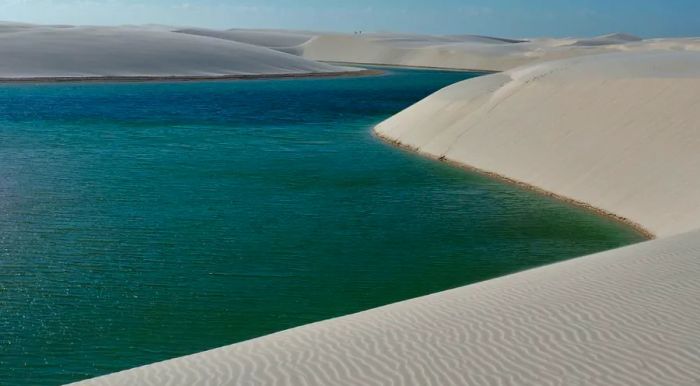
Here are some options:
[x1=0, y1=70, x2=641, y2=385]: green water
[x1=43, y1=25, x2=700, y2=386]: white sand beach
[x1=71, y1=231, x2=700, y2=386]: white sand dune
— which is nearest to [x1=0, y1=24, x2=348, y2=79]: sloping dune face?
[x1=0, y1=70, x2=641, y2=385]: green water

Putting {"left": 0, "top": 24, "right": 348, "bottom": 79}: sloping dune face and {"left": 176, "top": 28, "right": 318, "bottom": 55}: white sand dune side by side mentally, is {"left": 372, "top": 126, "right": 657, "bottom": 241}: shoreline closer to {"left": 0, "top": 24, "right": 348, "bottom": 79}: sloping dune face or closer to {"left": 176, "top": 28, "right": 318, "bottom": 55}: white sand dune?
{"left": 0, "top": 24, "right": 348, "bottom": 79}: sloping dune face

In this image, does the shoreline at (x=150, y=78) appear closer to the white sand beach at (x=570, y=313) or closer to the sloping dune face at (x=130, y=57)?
the sloping dune face at (x=130, y=57)

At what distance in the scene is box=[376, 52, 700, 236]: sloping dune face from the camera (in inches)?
667

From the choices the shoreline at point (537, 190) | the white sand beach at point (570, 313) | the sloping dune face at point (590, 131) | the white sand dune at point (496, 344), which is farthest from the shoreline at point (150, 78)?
the white sand dune at point (496, 344)

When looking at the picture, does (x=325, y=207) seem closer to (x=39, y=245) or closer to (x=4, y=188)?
(x=39, y=245)

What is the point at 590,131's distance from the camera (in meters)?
21.3

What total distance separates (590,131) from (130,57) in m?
50.2

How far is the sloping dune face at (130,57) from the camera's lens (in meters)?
59.7

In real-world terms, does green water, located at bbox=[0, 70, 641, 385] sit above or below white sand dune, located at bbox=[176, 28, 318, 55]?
below

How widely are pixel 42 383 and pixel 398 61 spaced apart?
9602 cm

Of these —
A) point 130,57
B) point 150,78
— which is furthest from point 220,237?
point 130,57

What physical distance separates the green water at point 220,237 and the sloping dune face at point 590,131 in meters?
0.97

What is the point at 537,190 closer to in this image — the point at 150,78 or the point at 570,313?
the point at 570,313

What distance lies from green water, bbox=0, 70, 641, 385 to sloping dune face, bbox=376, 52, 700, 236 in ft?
3.18
